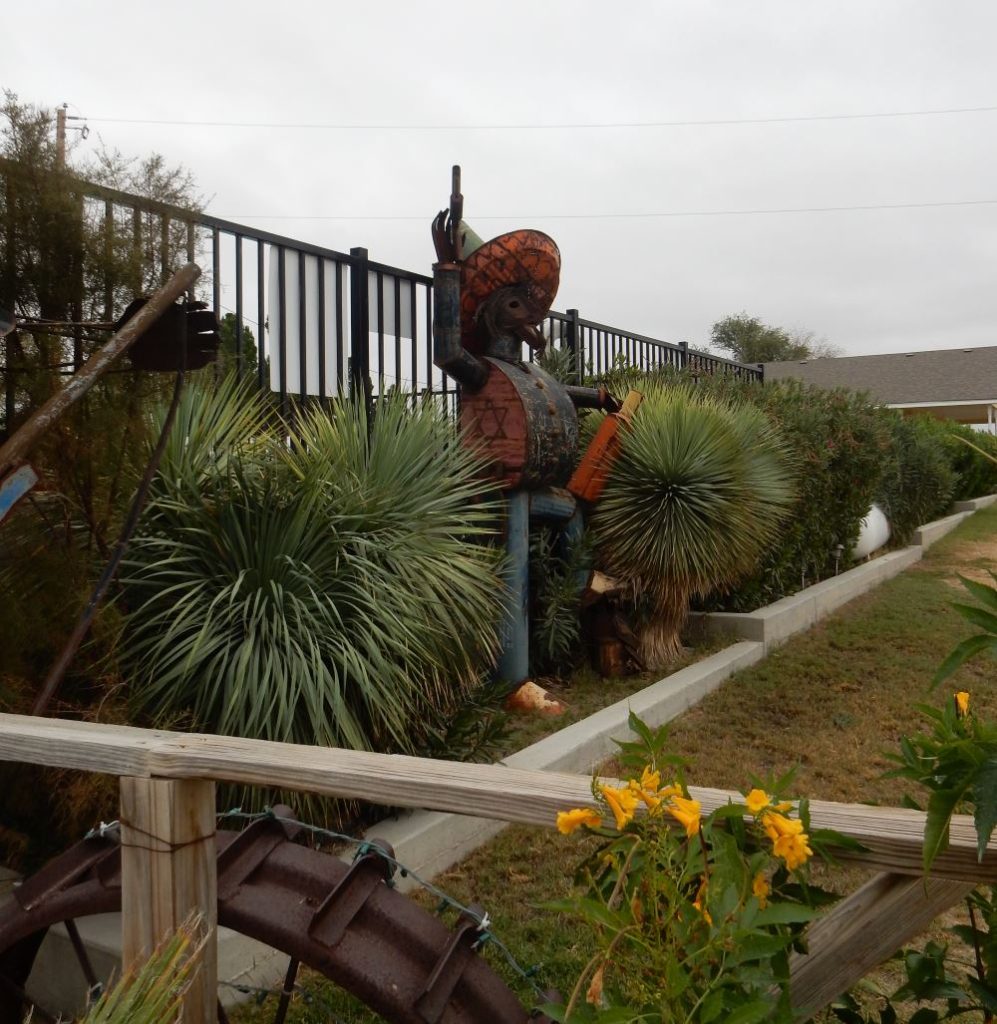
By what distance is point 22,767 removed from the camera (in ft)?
10.2

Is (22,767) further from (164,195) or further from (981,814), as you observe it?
(981,814)

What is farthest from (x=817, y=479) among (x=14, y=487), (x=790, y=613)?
(x=14, y=487)

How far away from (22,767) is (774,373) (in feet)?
152

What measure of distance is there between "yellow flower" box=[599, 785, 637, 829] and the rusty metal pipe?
1.86 meters

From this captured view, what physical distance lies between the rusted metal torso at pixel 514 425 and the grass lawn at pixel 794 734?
169 centimetres

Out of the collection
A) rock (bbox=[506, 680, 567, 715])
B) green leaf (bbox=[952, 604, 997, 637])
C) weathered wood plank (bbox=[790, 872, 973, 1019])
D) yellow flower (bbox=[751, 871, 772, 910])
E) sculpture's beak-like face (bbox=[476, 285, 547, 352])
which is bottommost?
rock (bbox=[506, 680, 567, 715])

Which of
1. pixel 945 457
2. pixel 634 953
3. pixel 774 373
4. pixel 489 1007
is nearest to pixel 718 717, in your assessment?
pixel 489 1007

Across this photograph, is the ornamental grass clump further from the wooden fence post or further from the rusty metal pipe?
the rusty metal pipe

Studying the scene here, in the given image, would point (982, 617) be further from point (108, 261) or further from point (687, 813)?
point (108, 261)

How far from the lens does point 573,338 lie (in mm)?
8609

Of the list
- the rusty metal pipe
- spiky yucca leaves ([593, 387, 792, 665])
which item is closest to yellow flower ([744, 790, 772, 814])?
the rusty metal pipe

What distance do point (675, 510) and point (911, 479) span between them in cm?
980

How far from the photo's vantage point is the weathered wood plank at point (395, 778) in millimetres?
1376

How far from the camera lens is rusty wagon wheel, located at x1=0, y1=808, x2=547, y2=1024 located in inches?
70.8
